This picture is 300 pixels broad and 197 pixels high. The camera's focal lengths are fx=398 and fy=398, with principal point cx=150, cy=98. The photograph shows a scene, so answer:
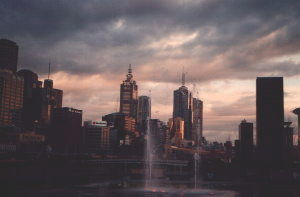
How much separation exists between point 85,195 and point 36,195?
1319 cm

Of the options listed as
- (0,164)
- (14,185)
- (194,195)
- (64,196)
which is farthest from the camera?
(0,164)

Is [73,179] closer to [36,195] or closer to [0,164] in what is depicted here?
[0,164]

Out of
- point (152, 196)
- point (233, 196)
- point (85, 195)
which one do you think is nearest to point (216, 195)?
point (233, 196)

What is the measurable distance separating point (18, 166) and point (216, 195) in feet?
289

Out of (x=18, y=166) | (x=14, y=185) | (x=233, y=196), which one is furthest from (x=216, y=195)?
(x=18, y=166)

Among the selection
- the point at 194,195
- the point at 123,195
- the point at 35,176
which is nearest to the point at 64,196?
the point at 123,195

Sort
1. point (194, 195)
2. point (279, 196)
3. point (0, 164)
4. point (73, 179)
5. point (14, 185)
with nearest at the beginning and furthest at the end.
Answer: point (194, 195), point (279, 196), point (14, 185), point (0, 164), point (73, 179)

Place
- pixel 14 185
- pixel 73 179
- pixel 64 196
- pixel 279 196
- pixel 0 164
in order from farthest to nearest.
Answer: pixel 73 179, pixel 0 164, pixel 14 185, pixel 279 196, pixel 64 196

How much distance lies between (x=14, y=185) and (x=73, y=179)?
3587 cm

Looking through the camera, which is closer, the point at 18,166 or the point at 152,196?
the point at 152,196

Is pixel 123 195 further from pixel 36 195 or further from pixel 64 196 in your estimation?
pixel 36 195

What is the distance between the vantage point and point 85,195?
106 m

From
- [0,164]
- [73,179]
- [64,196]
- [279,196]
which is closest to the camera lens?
[64,196]

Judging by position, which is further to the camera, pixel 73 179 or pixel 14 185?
pixel 73 179
